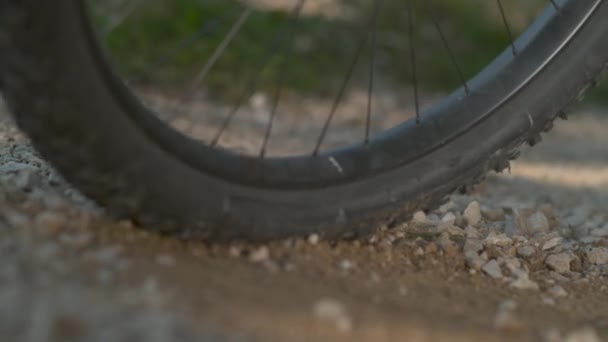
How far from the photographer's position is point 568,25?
216cm

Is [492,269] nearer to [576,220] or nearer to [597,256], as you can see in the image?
[597,256]

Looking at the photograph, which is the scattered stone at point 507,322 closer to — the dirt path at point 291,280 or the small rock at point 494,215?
the dirt path at point 291,280

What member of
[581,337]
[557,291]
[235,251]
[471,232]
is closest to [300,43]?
[471,232]

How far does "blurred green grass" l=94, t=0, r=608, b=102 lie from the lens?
4.77 m

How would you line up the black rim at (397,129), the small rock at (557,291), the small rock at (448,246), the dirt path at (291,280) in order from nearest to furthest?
1. the dirt path at (291,280)
2. the black rim at (397,129)
3. the small rock at (557,291)
4. the small rock at (448,246)

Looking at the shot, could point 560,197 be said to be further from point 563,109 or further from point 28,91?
point 28,91

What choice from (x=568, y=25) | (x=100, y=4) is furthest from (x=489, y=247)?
(x=100, y=4)

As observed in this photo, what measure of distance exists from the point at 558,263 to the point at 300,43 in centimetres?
333

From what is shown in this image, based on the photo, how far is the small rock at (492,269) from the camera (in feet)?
6.59

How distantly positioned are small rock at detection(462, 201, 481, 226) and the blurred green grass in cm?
207

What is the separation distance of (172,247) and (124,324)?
367 mm

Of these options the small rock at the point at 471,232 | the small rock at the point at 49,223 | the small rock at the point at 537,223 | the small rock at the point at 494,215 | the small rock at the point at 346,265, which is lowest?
the small rock at the point at 494,215

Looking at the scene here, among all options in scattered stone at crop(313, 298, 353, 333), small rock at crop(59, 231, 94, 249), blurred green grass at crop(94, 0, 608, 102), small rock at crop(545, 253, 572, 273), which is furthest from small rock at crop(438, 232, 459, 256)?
blurred green grass at crop(94, 0, 608, 102)

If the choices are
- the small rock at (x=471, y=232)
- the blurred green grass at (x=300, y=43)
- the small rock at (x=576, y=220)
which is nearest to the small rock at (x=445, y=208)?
the small rock at (x=471, y=232)
